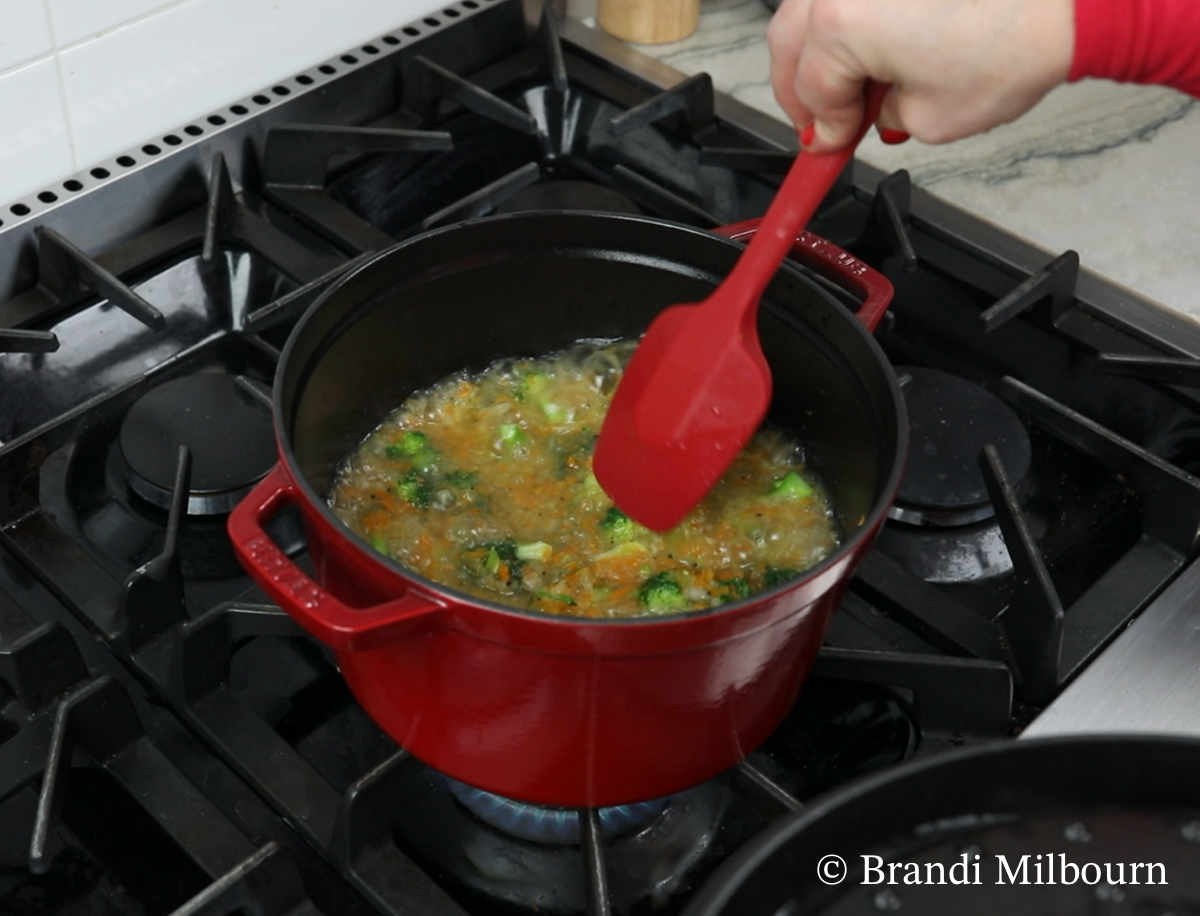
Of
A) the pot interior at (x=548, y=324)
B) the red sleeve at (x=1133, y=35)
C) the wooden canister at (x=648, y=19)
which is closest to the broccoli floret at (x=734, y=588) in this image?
the pot interior at (x=548, y=324)

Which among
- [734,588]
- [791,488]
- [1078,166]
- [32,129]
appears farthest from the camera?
[1078,166]

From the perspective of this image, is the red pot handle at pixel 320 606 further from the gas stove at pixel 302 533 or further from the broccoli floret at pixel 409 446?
the broccoli floret at pixel 409 446

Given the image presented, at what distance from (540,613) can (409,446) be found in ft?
1.34

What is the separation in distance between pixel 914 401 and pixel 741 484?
0.74 ft

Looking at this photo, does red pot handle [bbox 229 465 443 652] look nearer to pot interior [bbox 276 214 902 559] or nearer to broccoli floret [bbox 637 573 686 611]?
pot interior [bbox 276 214 902 559]

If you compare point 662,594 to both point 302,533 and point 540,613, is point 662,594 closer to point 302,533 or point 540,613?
point 540,613

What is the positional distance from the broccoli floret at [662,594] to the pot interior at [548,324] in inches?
5.9

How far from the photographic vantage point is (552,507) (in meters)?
1.11

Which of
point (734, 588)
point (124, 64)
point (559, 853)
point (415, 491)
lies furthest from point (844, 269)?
point (124, 64)

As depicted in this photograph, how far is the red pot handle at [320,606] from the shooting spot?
77 centimetres

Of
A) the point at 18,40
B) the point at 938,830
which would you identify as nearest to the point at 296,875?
the point at 938,830

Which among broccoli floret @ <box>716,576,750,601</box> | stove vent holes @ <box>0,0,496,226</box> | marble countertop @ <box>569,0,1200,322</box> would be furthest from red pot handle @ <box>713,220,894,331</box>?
stove vent holes @ <box>0,0,496,226</box>

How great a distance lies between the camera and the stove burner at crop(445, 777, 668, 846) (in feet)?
3.24

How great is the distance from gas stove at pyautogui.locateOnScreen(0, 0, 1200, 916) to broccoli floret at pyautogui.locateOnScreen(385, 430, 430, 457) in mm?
109
